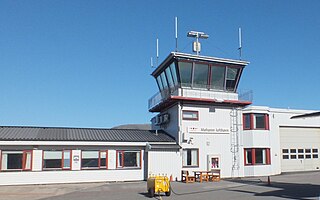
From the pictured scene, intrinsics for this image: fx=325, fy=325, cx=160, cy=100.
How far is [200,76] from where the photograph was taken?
85.5 ft

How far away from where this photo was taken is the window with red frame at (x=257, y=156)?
84.6ft

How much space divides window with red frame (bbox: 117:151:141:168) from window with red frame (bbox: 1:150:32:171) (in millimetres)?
6125

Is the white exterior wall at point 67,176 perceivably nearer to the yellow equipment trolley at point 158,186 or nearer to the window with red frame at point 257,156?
the yellow equipment trolley at point 158,186

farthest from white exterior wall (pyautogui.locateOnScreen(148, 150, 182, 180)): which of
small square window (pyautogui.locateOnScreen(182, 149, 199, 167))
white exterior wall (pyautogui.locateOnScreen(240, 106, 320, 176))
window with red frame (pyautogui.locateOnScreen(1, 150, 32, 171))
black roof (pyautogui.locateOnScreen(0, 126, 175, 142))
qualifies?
window with red frame (pyautogui.locateOnScreen(1, 150, 32, 171))

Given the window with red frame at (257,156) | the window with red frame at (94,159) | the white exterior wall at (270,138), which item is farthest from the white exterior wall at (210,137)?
the window with red frame at (94,159)

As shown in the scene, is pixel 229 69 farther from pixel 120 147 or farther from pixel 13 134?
pixel 13 134

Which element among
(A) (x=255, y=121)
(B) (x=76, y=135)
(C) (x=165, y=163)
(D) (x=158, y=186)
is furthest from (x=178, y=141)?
(D) (x=158, y=186)

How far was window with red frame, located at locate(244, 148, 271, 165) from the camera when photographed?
1015 inches

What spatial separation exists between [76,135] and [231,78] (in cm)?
1320

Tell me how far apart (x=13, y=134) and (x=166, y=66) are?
1268 cm

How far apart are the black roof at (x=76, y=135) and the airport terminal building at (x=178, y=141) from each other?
60 millimetres

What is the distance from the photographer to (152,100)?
30.0 meters

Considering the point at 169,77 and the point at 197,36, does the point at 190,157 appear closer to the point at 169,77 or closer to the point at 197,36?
the point at 169,77

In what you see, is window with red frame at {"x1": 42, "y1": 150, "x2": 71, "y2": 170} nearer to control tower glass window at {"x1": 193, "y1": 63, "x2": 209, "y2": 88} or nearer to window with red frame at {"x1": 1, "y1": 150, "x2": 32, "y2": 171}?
window with red frame at {"x1": 1, "y1": 150, "x2": 32, "y2": 171}
